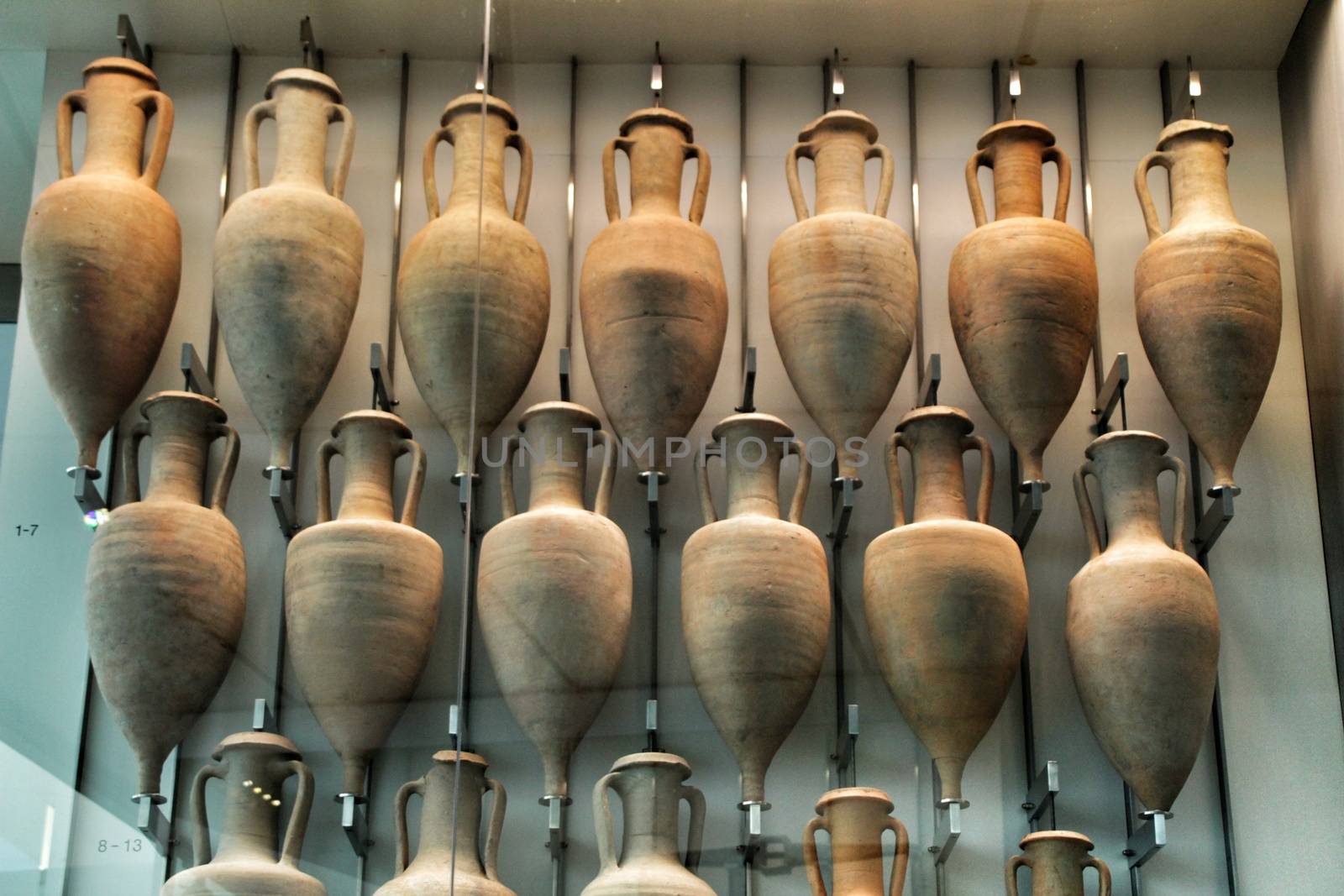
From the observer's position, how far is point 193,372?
1462mm

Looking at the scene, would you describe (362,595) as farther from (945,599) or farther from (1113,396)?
(1113,396)

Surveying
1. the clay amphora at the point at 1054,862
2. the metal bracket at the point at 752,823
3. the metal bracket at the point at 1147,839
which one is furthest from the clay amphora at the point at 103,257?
the metal bracket at the point at 1147,839

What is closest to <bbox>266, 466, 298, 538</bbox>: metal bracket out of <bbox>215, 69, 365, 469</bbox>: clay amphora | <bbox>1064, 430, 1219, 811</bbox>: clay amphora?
<bbox>215, 69, 365, 469</bbox>: clay amphora

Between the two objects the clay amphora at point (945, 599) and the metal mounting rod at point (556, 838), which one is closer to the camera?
the metal mounting rod at point (556, 838)

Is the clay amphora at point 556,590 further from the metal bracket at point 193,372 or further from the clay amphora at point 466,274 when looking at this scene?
the metal bracket at point 193,372

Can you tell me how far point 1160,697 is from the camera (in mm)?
1967

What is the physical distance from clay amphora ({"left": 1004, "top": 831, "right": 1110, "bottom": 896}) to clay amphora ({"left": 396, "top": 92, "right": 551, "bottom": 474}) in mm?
762

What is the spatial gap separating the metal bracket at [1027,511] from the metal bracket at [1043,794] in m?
0.28

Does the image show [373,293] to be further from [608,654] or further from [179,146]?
[608,654]

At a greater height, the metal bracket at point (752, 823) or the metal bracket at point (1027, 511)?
the metal bracket at point (1027, 511)

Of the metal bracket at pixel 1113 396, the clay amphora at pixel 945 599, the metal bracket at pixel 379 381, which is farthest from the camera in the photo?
the metal bracket at pixel 1113 396

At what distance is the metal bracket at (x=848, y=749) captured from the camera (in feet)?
5.67

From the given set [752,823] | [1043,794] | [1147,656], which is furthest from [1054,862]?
[752,823]

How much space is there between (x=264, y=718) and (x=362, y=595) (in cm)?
43
